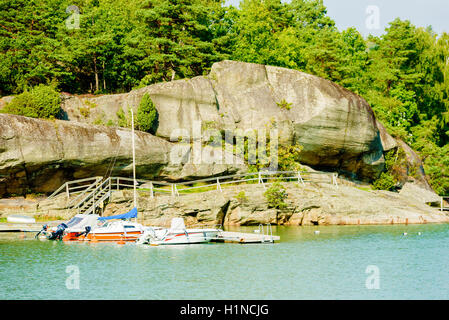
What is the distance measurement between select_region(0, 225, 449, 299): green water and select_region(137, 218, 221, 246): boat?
2.46 ft

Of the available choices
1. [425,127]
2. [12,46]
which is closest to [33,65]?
[12,46]

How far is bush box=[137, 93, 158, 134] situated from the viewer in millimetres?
36812

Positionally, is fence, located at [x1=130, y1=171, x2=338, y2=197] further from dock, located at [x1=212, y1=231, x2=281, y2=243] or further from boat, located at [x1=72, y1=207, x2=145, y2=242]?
dock, located at [x1=212, y1=231, x2=281, y2=243]

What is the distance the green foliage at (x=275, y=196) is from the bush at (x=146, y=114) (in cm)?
951

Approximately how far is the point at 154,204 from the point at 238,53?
78.3 feet

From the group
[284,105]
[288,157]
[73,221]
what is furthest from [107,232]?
[284,105]

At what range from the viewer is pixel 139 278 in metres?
20.0

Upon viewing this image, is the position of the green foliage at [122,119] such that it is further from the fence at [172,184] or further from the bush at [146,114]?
the fence at [172,184]

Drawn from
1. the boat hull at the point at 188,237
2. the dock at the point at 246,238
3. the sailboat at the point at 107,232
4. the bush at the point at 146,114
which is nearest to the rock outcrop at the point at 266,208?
the sailboat at the point at 107,232

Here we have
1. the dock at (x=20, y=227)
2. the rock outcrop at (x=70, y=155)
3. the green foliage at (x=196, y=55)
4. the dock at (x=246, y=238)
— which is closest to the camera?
the dock at (x=246, y=238)

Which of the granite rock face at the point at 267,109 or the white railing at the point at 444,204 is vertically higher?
the granite rock face at the point at 267,109

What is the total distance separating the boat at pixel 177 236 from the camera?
2822 cm

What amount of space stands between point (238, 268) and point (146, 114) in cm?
1811

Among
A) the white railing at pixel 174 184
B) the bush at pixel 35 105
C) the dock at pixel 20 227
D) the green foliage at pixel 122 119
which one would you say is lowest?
the dock at pixel 20 227
